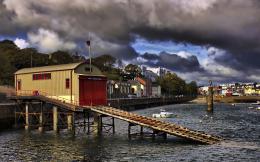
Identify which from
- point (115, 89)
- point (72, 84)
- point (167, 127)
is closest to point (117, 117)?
point (167, 127)

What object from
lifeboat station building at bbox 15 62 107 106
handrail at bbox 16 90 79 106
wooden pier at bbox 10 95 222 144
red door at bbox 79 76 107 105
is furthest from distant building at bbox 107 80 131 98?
wooden pier at bbox 10 95 222 144

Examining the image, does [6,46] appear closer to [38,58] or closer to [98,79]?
[38,58]

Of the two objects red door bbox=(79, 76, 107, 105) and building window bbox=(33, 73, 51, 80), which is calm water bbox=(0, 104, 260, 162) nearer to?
red door bbox=(79, 76, 107, 105)

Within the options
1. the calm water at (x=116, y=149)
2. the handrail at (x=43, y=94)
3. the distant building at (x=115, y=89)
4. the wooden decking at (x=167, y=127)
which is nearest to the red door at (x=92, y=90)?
the handrail at (x=43, y=94)

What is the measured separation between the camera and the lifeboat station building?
204 ft

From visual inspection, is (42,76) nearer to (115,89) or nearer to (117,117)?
(117,117)

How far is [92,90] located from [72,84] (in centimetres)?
330

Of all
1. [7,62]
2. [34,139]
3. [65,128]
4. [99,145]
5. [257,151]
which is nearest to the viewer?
[257,151]

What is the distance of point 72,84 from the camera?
6244cm

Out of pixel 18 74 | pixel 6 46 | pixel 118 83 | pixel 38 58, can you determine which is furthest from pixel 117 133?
pixel 118 83

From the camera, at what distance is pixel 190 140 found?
168 ft

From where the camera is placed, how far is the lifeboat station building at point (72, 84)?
62094 millimetres

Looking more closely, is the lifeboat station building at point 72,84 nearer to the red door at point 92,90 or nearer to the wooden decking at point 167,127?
the red door at point 92,90

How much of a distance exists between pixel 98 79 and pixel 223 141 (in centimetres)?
2273
